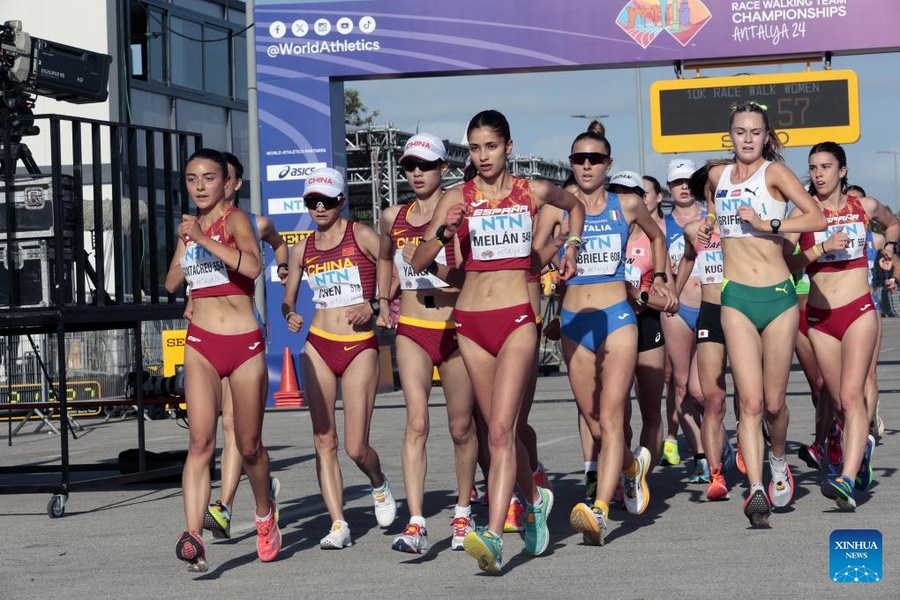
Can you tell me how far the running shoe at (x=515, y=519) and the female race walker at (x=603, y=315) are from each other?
24.0 inches

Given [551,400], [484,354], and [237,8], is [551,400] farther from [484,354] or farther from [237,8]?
[237,8]

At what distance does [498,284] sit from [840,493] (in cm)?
255

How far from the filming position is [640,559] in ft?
24.0

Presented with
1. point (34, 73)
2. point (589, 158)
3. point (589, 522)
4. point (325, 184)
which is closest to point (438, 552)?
point (589, 522)

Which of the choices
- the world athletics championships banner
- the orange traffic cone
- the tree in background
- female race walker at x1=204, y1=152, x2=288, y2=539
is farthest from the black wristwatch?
the tree in background

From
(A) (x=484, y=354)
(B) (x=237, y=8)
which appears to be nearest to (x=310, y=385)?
(A) (x=484, y=354)

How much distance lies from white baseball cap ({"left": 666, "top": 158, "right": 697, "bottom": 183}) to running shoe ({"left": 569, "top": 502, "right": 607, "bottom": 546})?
392 cm

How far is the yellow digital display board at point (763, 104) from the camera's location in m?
20.9

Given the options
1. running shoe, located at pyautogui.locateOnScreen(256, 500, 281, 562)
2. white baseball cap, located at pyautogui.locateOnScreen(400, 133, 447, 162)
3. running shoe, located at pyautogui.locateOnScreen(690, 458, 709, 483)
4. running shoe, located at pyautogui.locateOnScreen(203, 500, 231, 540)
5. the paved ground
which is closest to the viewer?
the paved ground

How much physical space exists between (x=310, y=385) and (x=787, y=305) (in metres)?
2.75

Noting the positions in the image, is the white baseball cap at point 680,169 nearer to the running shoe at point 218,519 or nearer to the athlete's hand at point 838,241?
the athlete's hand at point 838,241

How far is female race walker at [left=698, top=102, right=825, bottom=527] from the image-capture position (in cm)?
841

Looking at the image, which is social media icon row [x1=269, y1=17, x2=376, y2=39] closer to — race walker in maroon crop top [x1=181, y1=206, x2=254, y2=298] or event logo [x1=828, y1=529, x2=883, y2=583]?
race walker in maroon crop top [x1=181, y1=206, x2=254, y2=298]

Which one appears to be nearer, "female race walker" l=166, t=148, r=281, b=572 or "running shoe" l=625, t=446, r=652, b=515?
"female race walker" l=166, t=148, r=281, b=572
